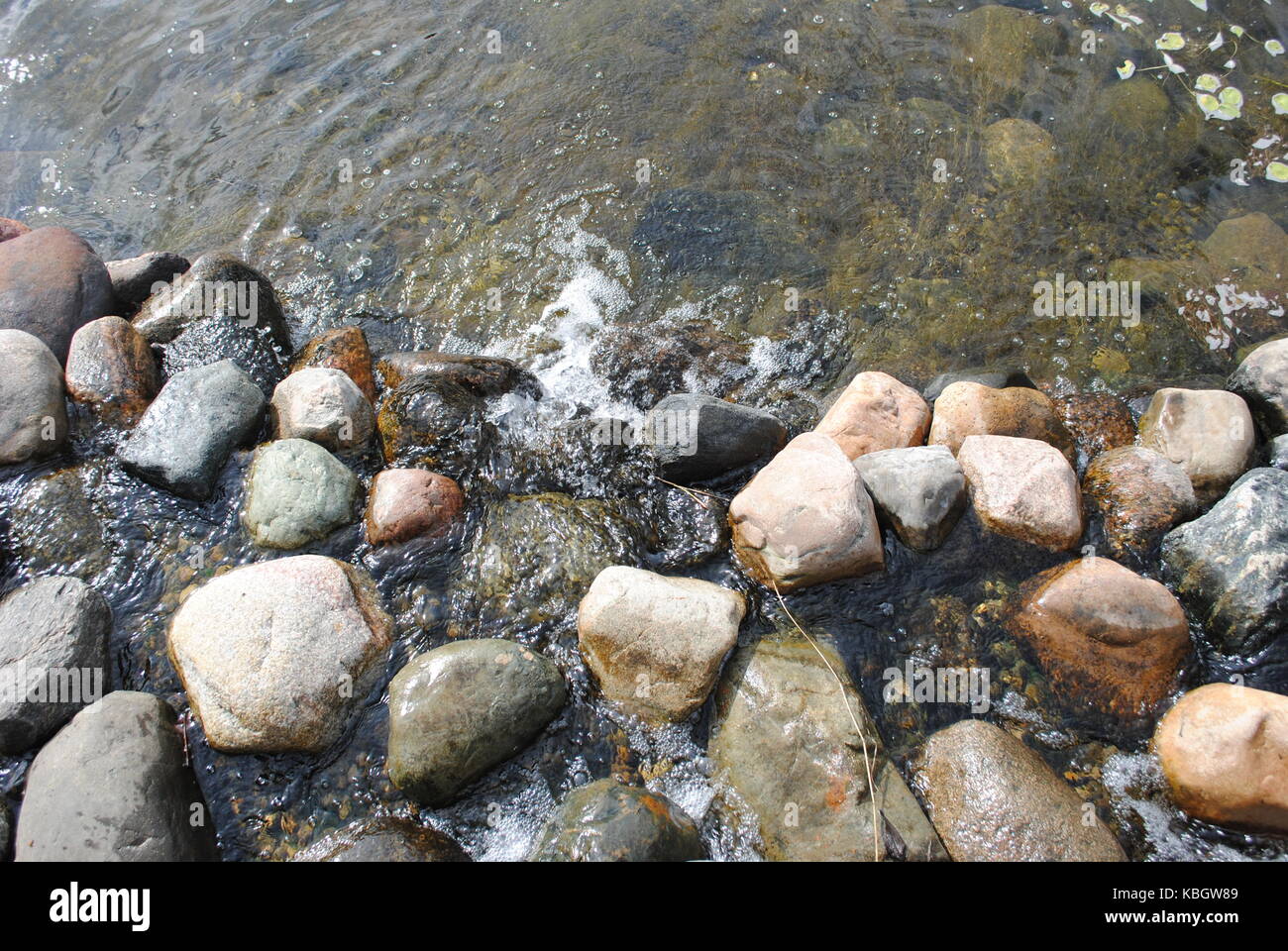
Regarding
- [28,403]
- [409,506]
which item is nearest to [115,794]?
[409,506]

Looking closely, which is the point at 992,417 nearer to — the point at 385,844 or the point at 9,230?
the point at 385,844

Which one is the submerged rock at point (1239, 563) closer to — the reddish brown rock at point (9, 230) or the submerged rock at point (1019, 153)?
the submerged rock at point (1019, 153)

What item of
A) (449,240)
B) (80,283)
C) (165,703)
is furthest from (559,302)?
(165,703)

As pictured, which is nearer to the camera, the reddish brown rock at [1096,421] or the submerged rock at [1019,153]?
the reddish brown rock at [1096,421]

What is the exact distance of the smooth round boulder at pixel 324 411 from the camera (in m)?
4.84

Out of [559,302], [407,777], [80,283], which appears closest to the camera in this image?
[407,777]

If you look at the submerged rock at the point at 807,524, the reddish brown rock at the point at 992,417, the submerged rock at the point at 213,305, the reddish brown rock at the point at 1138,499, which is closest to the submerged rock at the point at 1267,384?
the reddish brown rock at the point at 1138,499

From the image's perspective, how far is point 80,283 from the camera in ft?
18.0

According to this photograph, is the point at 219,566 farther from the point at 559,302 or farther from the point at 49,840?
the point at 559,302

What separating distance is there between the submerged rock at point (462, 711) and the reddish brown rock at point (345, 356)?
215cm

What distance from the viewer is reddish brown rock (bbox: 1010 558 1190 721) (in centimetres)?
388

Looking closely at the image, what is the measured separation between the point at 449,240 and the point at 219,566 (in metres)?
3.37

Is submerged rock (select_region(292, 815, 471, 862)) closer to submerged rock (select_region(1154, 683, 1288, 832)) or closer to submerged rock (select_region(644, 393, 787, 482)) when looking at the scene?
submerged rock (select_region(644, 393, 787, 482))

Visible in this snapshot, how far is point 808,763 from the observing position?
3621 mm
